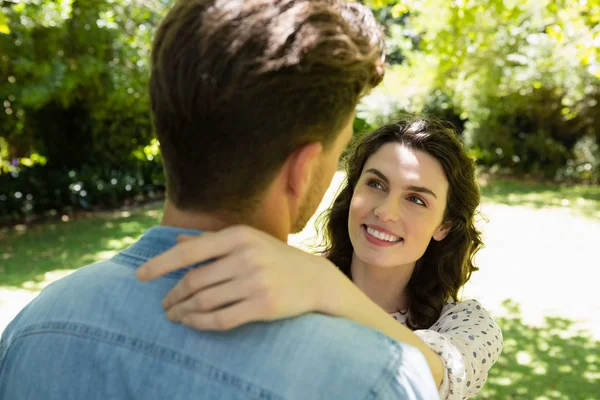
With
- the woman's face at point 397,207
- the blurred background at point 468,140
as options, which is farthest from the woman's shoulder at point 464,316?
the blurred background at point 468,140

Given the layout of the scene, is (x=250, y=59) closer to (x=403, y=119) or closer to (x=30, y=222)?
(x=403, y=119)

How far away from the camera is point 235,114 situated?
102 cm

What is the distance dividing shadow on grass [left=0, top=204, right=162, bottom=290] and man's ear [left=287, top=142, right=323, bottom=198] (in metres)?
6.99

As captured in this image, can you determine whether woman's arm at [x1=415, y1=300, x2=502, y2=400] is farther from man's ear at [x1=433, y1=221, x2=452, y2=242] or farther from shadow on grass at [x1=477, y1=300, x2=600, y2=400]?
shadow on grass at [x1=477, y1=300, x2=600, y2=400]

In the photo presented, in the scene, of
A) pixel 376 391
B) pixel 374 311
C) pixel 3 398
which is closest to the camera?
pixel 376 391

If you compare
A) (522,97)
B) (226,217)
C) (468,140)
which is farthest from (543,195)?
(226,217)

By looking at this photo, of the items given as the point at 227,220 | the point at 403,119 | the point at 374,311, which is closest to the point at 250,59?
the point at 227,220

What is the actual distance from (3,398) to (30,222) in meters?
11.9

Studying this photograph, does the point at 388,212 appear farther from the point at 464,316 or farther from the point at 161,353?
the point at 161,353

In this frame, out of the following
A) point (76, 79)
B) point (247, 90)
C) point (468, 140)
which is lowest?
point (468, 140)

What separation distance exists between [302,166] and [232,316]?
319 mm

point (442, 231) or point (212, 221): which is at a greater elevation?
point (212, 221)

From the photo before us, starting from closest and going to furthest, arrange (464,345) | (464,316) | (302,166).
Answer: (302,166) < (464,345) < (464,316)

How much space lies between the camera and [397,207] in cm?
222
